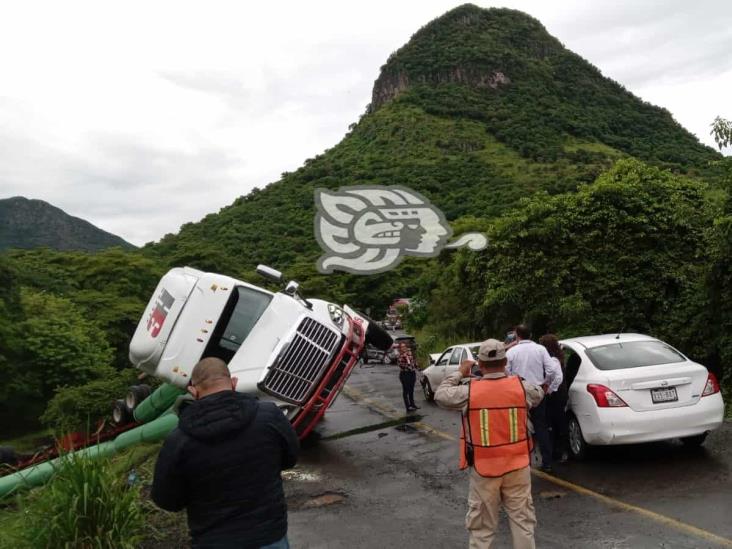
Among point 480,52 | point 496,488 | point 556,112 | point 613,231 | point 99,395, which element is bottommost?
point 99,395

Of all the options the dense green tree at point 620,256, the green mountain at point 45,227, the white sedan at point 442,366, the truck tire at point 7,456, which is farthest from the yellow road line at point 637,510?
the green mountain at point 45,227

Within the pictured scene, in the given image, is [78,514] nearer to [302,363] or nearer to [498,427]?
[498,427]

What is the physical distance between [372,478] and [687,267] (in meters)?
9.21

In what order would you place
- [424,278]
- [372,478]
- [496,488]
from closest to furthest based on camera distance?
1. [496,488]
2. [372,478]
3. [424,278]

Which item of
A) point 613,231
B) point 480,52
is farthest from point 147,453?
point 480,52

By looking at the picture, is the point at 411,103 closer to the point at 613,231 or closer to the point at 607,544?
the point at 613,231

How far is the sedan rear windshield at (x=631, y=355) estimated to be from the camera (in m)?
7.46

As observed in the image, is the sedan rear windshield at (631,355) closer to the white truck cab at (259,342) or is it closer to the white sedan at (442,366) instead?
the white truck cab at (259,342)

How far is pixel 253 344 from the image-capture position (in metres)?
9.59

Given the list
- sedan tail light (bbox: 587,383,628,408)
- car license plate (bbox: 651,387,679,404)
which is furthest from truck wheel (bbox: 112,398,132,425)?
car license plate (bbox: 651,387,679,404)

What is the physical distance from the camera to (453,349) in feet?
47.4

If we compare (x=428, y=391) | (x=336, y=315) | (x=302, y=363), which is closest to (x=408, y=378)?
(x=428, y=391)

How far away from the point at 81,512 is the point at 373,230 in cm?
4304

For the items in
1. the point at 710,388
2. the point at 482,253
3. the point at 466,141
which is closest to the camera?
the point at 710,388
